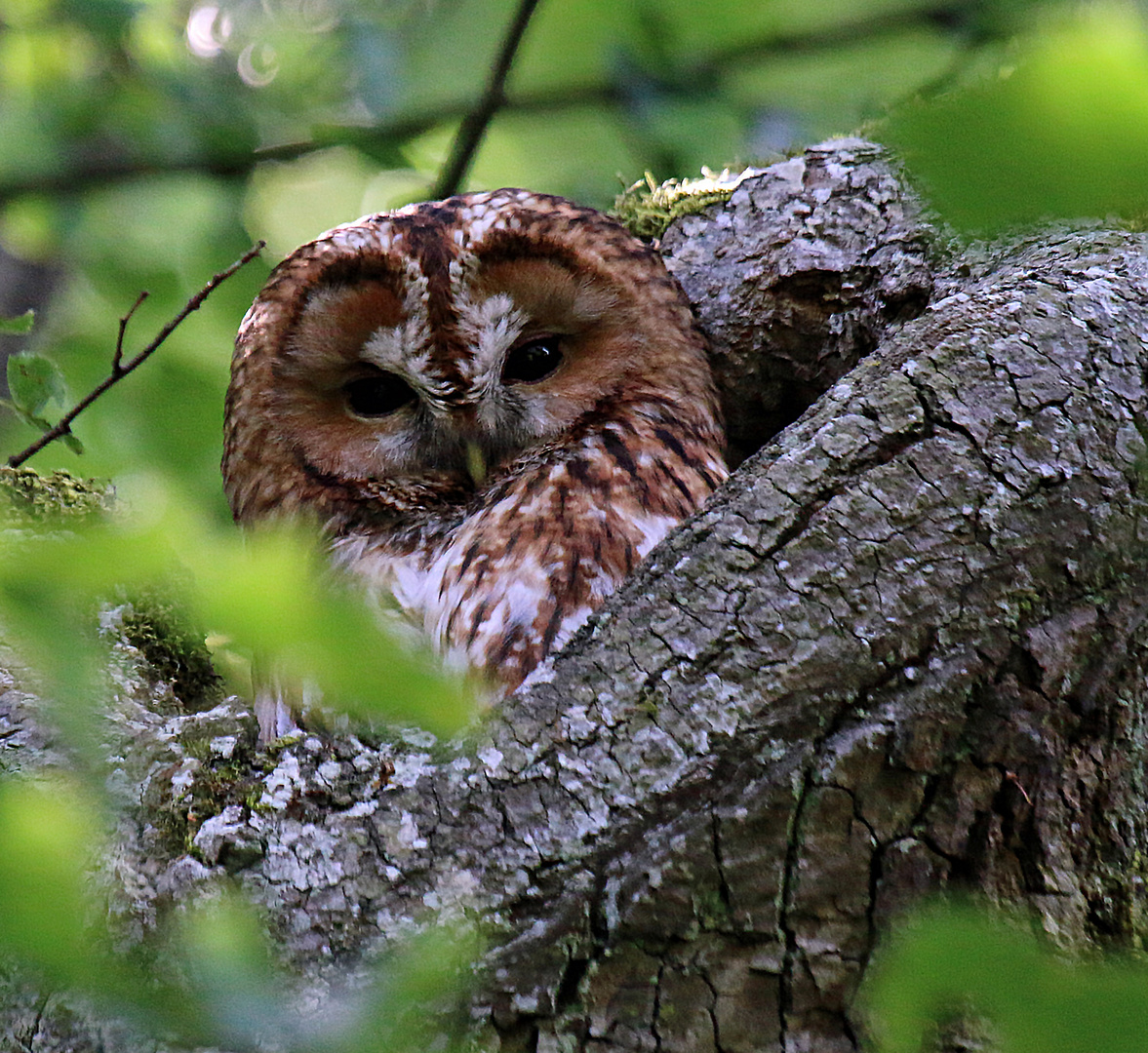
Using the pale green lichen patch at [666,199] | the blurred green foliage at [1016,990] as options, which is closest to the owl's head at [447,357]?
the pale green lichen patch at [666,199]

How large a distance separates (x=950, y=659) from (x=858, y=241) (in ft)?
3.34

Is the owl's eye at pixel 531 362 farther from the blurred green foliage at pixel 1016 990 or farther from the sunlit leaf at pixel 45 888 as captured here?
the blurred green foliage at pixel 1016 990

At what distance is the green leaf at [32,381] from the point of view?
144 centimetres

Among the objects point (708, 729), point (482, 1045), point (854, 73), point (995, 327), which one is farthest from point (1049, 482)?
point (854, 73)

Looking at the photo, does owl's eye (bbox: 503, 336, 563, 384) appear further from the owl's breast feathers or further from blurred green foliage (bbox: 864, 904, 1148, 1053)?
blurred green foliage (bbox: 864, 904, 1148, 1053)

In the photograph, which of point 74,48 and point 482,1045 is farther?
point 74,48

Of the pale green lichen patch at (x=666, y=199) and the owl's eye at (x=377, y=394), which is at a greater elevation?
the pale green lichen patch at (x=666, y=199)

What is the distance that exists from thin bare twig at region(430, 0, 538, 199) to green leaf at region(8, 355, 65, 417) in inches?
Result: 38.3

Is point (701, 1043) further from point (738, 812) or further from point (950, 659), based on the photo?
point (950, 659)

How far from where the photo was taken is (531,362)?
191cm

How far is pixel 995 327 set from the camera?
3.92ft

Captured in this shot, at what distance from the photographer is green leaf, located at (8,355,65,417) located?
1.44 m

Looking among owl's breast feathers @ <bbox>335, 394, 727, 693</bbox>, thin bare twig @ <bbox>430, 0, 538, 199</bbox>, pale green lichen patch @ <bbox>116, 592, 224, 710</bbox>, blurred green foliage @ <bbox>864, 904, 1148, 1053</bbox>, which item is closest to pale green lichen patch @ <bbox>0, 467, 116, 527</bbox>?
pale green lichen patch @ <bbox>116, 592, 224, 710</bbox>

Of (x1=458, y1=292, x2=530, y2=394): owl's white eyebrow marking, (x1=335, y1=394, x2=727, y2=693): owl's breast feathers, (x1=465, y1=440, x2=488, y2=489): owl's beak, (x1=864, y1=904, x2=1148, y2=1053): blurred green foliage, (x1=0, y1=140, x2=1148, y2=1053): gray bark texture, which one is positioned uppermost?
(x1=458, y1=292, x2=530, y2=394): owl's white eyebrow marking
